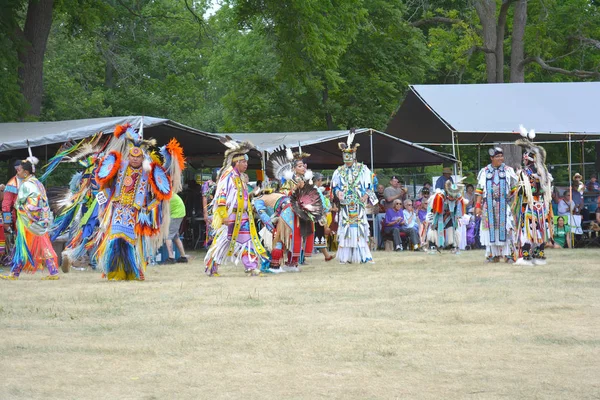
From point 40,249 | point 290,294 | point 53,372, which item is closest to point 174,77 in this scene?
point 40,249

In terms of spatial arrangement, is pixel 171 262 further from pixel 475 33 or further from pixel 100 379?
pixel 475 33

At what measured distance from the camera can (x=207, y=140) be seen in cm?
2042

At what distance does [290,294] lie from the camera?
1020cm

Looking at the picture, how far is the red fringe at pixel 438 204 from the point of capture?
18062mm

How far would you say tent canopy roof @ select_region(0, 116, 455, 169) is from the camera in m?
15.8

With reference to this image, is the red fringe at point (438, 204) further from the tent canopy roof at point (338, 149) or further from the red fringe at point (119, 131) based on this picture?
the red fringe at point (119, 131)

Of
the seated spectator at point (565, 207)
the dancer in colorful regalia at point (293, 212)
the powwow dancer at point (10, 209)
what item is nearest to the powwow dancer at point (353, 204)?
the dancer in colorful regalia at point (293, 212)

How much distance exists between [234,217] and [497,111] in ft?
31.8

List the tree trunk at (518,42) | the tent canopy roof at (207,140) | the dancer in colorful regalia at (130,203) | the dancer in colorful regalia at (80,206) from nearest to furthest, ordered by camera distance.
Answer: the dancer in colorful regalia at (130,203), the dancer in colorful regalia at (80,206), the tent canopy roof at (207,140), the tree trunk at (518,42)

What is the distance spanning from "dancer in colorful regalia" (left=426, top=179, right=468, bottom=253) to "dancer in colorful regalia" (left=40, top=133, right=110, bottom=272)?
6365 mm

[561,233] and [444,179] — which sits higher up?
[444,179]

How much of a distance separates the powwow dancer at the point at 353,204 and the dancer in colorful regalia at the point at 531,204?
7.56ft

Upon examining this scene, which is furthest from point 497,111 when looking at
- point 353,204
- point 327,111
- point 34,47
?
point 327,111

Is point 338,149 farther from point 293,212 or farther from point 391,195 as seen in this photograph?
point 293,212
